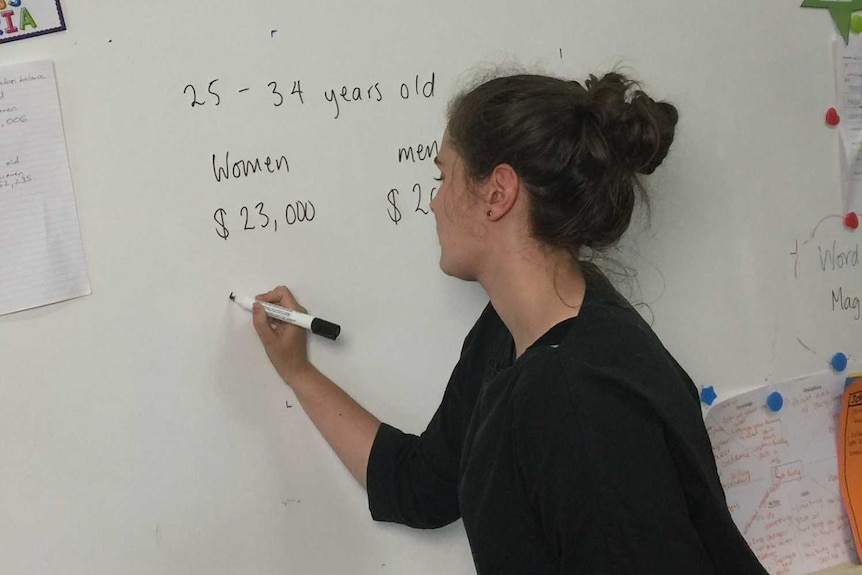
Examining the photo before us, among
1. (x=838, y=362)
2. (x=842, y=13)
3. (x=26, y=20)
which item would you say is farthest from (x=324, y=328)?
(x=842, y=13)

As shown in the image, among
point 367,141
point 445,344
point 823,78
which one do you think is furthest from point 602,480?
point 823,78

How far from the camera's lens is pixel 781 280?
3.34 feet

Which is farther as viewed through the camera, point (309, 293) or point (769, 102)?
point (769, 102)

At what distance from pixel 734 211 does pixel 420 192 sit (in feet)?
1.43

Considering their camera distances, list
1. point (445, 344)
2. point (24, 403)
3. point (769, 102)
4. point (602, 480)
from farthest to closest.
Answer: point (769, 102), point (445, 344), point (24, 403), point (602, 480)

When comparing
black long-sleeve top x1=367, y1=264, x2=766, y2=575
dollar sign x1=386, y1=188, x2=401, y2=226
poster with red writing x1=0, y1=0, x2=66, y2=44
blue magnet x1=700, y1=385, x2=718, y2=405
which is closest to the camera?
black long-sleeve top x1=367, y1=264, x2=766, y2=575

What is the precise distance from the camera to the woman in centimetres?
63

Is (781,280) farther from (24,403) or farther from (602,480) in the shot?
(24,403)

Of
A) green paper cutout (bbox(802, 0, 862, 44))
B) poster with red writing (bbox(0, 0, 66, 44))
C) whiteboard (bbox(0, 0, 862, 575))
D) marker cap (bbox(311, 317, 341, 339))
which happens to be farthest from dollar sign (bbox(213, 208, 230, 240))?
green paper cutout (bbox(802, 0, 862, 44))

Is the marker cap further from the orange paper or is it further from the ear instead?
the orange paper

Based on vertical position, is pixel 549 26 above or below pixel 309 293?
above

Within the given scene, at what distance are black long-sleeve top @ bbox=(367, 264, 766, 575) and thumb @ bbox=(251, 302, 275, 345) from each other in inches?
9.4

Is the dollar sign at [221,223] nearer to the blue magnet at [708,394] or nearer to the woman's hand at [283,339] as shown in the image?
the woman's hand at [283,339]

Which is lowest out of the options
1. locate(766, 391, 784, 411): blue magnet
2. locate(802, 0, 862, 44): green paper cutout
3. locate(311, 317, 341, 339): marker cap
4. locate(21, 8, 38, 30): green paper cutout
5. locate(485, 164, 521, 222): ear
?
locate(766, 391, 784, 411): blue magnet
